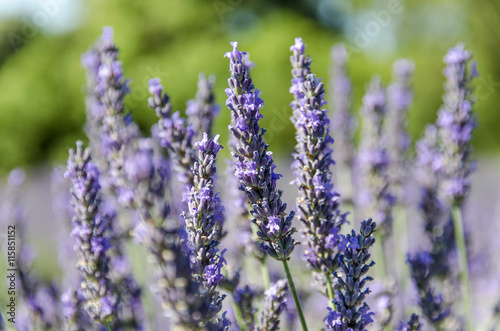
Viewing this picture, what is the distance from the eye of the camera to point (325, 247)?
122cm

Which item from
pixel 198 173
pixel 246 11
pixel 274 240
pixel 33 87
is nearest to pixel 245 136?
pixel 198 173

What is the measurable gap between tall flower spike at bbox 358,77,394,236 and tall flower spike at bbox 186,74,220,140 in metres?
1.03

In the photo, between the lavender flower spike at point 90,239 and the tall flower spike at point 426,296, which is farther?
the tall flower spike at point 426,296

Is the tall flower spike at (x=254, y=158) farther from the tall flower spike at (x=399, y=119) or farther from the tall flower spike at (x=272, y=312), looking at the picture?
the tall flower spike at (x=399, y=119)

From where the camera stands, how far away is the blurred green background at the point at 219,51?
35.5 ft

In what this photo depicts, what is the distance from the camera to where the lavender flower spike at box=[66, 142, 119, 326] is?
135 cm

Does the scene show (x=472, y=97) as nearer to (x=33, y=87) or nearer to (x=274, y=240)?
(x=274, y=240)

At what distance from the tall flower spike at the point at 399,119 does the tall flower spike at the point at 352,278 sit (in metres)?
1.67

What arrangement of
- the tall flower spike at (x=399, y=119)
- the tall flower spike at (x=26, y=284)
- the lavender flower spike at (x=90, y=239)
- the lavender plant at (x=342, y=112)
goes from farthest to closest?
the lavender plant at (x=342, y=112)
the tall flower spike at (x=399, y=119)
the tall flower spike at (x=26, y=284)
the lavender flower spike at (x=90, y=239)

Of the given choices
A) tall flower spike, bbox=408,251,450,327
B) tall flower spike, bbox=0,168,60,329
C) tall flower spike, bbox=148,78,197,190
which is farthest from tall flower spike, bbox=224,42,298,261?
tall flower spike, bbox=0,168,60,329

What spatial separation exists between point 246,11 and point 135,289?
11.6 metres

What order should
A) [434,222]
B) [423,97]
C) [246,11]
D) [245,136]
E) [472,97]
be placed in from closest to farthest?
[245,136]
[472,97]
[434,222]
[423,97]
[246,11]

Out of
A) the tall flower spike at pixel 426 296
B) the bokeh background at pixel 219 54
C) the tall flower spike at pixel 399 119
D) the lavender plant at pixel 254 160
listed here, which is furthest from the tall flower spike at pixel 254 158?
the bokeh background at pixel 219 54

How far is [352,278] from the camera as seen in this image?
3.68ft
